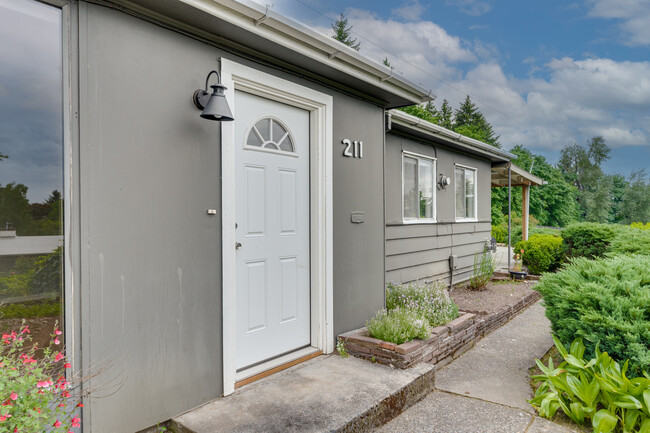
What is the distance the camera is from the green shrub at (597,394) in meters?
2.54

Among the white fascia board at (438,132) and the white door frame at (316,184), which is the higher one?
the white fascia board at (438,132)

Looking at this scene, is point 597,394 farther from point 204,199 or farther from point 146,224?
point 146,224

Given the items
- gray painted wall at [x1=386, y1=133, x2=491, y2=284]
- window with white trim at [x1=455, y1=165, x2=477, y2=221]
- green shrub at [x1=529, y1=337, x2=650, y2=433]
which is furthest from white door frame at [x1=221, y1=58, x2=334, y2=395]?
window with white trim at [x1=455, y1=165, x2=477, y2=221]

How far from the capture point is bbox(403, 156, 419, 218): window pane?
6.20 meters

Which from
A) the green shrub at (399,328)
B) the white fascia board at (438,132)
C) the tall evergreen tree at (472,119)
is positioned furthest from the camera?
the tall evergreen tree at (472,119)

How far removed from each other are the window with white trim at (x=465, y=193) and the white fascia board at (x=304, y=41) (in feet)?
12.9

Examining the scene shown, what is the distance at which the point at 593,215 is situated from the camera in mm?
34875

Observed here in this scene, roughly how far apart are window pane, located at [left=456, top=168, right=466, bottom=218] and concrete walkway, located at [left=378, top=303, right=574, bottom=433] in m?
3.26

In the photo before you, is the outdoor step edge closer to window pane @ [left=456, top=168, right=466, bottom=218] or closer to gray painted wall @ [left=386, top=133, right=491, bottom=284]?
gray painted wall @ [left=386, top=133, right=491, bottom=284]

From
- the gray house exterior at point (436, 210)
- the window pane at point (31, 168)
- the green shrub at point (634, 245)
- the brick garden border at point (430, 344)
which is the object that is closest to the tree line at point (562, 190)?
the gray house exterior at point (436, 210)

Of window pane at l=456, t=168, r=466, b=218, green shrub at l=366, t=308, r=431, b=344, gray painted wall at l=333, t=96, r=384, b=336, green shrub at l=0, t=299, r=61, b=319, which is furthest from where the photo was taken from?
window pane at l=456, t=168, r=466, b=218

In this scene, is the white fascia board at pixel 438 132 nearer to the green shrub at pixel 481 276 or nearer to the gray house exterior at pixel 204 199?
the gray house exterior at pixel 204 199

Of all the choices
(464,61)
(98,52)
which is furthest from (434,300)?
(464,61)

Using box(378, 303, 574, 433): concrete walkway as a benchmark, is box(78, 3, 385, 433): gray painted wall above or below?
above
